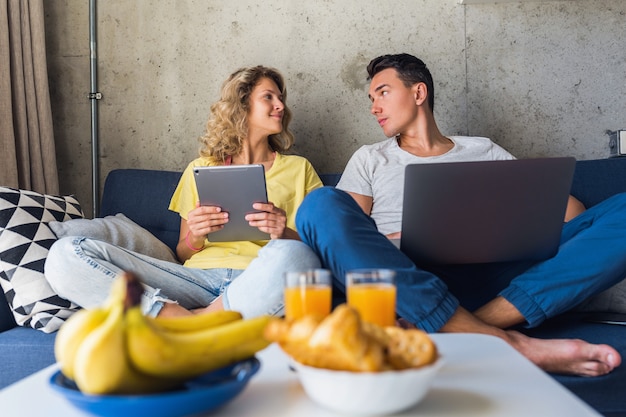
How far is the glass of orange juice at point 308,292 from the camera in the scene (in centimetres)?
93

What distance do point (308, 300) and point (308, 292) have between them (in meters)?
0.01

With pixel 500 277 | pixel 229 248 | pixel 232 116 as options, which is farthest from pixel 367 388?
pixel 232 116

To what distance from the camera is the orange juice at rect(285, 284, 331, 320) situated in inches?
36.5

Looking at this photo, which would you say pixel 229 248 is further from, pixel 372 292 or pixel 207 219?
pixel 372 292

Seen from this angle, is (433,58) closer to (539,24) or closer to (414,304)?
(539,24)

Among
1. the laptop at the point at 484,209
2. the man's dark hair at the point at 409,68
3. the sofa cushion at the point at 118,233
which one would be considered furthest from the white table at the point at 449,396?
the man's dark hair at the point at 409,68

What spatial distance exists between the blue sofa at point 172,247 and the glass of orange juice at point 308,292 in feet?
2.66

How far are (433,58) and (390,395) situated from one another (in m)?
2.20

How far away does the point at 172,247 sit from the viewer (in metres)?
2.41

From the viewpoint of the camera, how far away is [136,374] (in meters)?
0.71

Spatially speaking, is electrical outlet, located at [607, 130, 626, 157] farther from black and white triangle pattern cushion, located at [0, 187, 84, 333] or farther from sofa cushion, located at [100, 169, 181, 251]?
black and white triangle pattern cushion, located at [0, 187, 84, 333]

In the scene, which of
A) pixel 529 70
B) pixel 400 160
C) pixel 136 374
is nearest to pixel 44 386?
pixel 136 374

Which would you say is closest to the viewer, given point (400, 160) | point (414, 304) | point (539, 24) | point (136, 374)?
point (136, 374)

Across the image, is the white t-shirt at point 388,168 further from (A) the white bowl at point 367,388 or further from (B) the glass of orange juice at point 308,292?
(A) the white bowl at point 367,388
